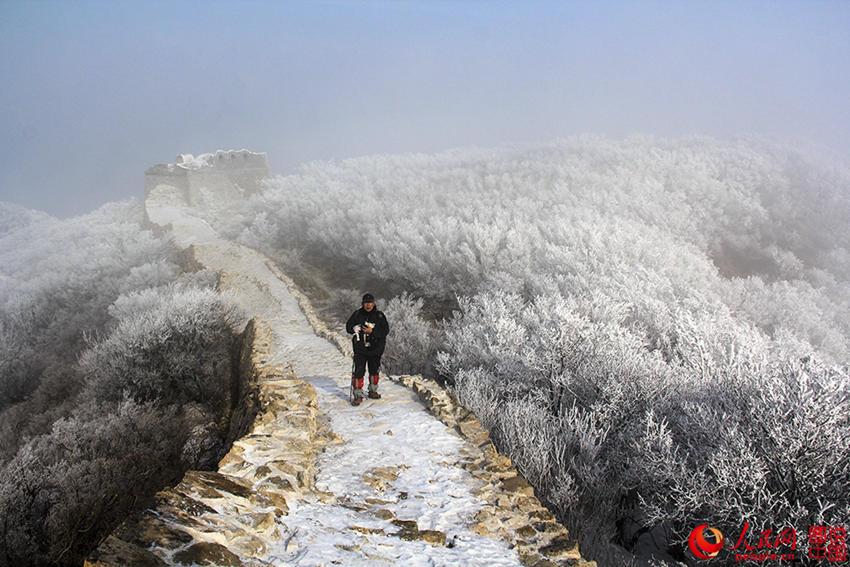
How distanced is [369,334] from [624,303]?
7429 millimetres

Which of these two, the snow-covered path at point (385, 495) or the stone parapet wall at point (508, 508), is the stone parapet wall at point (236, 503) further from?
the stone parapet wall at point (508, 508)

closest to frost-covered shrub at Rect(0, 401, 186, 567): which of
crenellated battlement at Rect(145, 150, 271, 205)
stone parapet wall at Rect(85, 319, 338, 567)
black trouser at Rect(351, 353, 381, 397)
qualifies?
stone parapet wall at Rect(85, 319, 338, 567)

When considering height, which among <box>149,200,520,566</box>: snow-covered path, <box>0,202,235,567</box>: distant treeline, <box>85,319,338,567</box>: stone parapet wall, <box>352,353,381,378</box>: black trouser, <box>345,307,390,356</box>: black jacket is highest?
<box>345,307,390,356</box>: black jacket

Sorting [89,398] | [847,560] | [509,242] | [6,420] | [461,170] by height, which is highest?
[461,170]

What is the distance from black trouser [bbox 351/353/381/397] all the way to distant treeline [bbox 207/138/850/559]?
4.94 feet

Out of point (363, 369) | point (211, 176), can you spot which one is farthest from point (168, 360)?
point (211, 176)

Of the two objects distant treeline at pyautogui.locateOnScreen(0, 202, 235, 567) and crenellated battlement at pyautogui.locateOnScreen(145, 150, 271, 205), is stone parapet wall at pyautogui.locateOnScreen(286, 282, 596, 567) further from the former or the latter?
crenellated battlement at pyautogui.locateOnScreen(145, 150, 271, 205)

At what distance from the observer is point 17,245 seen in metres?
30.1

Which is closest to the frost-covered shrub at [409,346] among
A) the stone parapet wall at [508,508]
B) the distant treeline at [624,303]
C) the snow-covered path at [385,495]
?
the distant treeline at [624,303]

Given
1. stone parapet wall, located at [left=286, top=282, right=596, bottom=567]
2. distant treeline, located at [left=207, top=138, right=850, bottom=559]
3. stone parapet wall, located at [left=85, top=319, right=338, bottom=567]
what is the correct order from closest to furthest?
1. stone parapet wall, located at [left=85, top=319, right=338, bottom=567]
2. stone parapet wall, located at [left=286, top=282, right=596, bottom=567]
3. distant treeline, located at [left=207, top=138, right=850, bottom=559]

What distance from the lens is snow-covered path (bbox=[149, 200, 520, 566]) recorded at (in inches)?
112

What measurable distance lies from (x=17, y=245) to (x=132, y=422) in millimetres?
→ 33727

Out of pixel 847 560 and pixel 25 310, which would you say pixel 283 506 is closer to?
pixel 847 560

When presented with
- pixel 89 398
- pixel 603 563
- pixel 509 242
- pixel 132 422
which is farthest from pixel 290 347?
pixel 509 242
